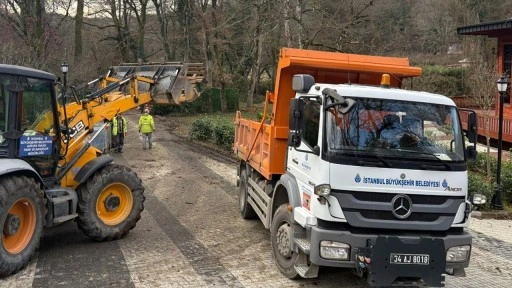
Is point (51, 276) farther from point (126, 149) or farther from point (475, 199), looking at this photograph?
point (126, 149)

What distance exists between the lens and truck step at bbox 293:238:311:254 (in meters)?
5.51

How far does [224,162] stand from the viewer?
56.1ft

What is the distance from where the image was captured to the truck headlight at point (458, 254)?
215 inches

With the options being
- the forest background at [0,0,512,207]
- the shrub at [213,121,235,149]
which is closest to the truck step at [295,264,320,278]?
the forest background at [0,0,512,207]

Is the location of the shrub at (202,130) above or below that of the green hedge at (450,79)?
below

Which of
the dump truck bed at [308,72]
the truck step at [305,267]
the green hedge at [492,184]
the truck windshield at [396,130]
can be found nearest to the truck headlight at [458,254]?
the truck windshield at [396,130]

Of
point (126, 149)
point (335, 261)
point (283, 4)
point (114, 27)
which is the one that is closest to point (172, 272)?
point (335, 261)

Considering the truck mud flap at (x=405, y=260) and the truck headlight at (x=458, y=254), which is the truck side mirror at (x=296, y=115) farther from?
the truck headlight at (x=458, y=254)

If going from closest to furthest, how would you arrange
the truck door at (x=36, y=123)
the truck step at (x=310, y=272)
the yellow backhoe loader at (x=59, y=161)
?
the truck step at (x=310, y=272), the yellow backhoe loader at (x=59, y=161), the truck door at (x=36, y=123)

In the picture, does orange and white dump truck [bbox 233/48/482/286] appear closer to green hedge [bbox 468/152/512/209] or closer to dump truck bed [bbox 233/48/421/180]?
dump truck bed [bbox 233/48/421/180]

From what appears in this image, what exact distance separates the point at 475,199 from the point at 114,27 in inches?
1564

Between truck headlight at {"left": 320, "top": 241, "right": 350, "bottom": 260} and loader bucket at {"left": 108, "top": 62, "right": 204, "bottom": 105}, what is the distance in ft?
15.5

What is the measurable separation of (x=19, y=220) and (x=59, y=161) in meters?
1.40

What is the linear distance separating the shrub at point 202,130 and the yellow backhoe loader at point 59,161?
42.2 ft
